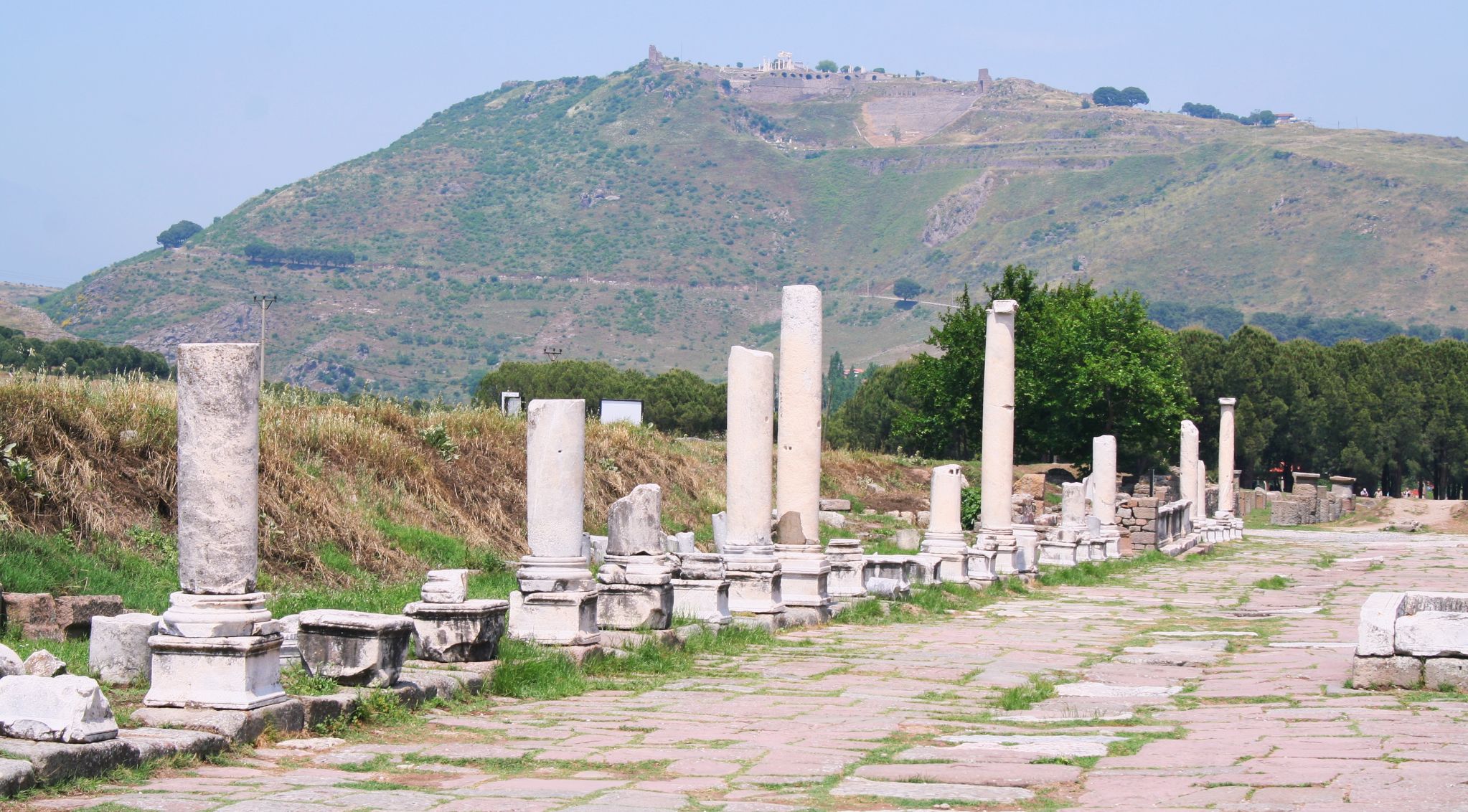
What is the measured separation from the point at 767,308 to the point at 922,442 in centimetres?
14298

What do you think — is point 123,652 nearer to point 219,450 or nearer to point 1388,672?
point 219,450

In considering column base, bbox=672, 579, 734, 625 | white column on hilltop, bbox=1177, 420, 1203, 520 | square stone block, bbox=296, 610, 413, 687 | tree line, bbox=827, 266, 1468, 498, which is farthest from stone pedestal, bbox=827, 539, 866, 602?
tree line, bbox=827, 266, 1468, 498

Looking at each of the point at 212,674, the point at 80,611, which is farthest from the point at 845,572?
the point at 212,674

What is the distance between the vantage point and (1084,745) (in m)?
8.26

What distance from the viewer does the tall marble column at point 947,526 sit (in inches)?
804

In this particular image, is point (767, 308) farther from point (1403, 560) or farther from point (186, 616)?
point (186, 616)

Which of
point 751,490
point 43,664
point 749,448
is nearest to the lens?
point 43,664

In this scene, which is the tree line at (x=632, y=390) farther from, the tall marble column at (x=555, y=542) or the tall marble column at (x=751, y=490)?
the tall marble column at (x=555, y=542)

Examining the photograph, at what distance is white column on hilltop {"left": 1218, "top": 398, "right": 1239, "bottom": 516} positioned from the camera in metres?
43.1

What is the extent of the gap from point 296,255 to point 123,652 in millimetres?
182070

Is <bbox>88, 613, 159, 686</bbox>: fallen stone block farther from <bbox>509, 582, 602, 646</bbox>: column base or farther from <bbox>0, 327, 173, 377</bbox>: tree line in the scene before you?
<bbox>0, 327, 173, 377</bbox>: tree line

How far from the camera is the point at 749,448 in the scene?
611 inches

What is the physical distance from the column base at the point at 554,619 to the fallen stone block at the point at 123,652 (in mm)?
2895

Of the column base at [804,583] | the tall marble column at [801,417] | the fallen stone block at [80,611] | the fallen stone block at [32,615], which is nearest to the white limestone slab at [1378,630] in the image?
the column base at [804,583]
